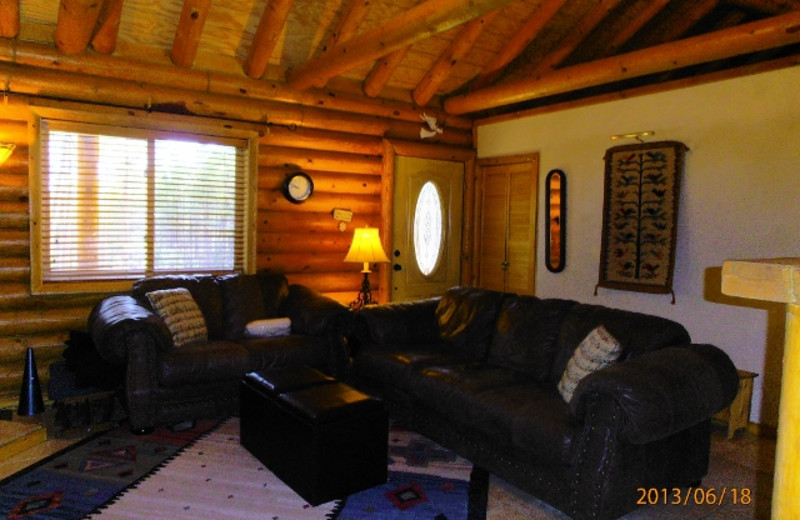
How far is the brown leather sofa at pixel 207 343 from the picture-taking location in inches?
144

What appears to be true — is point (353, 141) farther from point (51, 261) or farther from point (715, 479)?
point (715, 479)

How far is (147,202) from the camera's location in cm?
470

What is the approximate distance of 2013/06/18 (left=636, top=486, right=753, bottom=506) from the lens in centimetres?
289

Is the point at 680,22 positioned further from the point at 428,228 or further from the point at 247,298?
the point at 247,298

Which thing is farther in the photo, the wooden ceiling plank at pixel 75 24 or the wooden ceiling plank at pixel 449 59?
the wooden ceiling plank at pixel 449 59

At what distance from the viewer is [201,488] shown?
3025 mm

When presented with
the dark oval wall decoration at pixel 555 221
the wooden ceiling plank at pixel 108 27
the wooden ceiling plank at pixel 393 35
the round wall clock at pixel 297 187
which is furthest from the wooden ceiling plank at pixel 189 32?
the dark oval wall decoration at pixel 555 221

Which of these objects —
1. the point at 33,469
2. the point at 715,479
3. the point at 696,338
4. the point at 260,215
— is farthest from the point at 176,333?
the point at 696,338

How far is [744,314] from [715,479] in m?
1.43

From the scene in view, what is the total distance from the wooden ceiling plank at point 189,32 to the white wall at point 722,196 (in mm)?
3312

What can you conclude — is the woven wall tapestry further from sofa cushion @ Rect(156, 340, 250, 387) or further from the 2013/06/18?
sofa cushion @ Rect(156, 340, 250, 387)

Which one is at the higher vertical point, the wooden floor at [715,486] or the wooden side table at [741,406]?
the wooden side table at [741,406]

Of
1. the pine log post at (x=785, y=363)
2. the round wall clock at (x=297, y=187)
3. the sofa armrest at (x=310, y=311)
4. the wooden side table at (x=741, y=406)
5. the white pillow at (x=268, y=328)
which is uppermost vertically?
the round wall clock at (x=297, y=187)

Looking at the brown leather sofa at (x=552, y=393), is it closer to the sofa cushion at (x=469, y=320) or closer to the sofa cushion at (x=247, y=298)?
the sofa cushion at (x=469, y=320)
